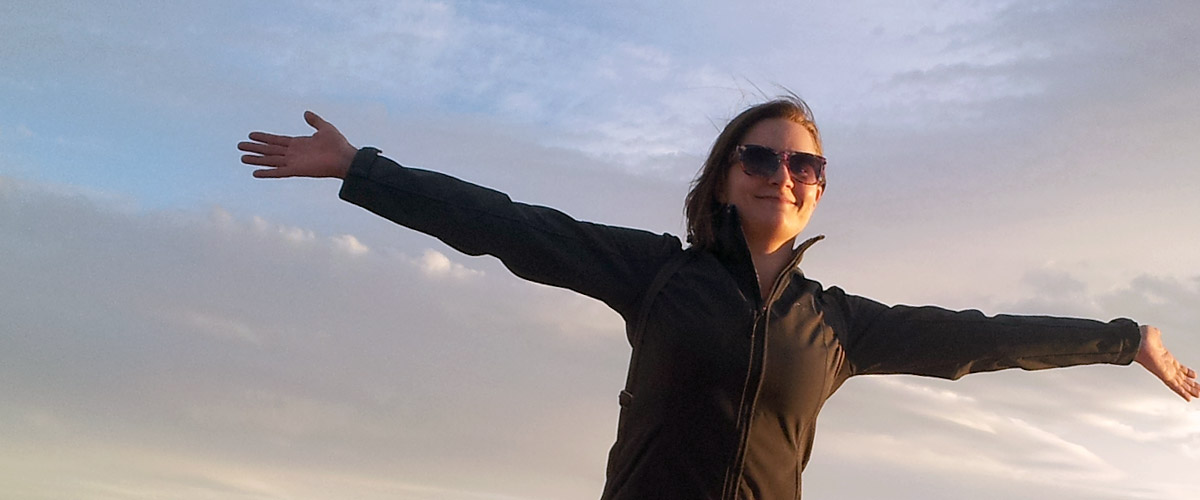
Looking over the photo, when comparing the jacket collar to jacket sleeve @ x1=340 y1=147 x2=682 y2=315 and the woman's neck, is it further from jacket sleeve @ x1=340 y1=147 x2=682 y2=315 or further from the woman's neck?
jacket sleeve @ x1=340 y1=147 x2=682 y2=315

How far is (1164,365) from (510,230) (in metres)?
4.27

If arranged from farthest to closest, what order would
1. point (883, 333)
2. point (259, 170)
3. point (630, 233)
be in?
1. point (883, 333)
2. point (630, 233)
3. point (259, 170)

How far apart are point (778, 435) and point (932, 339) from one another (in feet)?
4.28

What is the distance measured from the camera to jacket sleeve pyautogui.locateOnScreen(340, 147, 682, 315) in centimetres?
507

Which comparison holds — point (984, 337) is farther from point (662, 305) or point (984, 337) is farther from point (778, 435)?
point (662, 305)

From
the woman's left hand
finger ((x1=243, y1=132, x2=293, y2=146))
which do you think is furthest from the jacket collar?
the woman's left hand

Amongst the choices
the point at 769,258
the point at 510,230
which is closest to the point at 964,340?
the point at 769,258

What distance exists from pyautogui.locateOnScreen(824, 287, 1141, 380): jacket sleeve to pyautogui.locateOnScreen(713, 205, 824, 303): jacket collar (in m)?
0.60

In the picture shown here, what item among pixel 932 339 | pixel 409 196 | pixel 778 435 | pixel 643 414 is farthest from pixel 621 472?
pixel 932 339

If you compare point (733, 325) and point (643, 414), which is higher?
point (733, 325)

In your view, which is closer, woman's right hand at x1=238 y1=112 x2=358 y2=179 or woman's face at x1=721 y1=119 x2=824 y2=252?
woman's right hand at x1=238 y1=112 x2=358 y2=179

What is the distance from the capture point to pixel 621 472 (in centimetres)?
514

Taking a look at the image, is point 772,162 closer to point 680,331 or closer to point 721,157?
point 721,157

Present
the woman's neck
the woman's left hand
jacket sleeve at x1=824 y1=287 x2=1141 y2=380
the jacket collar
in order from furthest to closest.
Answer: the woman's left hand
jacket sleeve at x1=824 y1=287 x2=1141 y2=380
the woman's neck
the jacket collar
